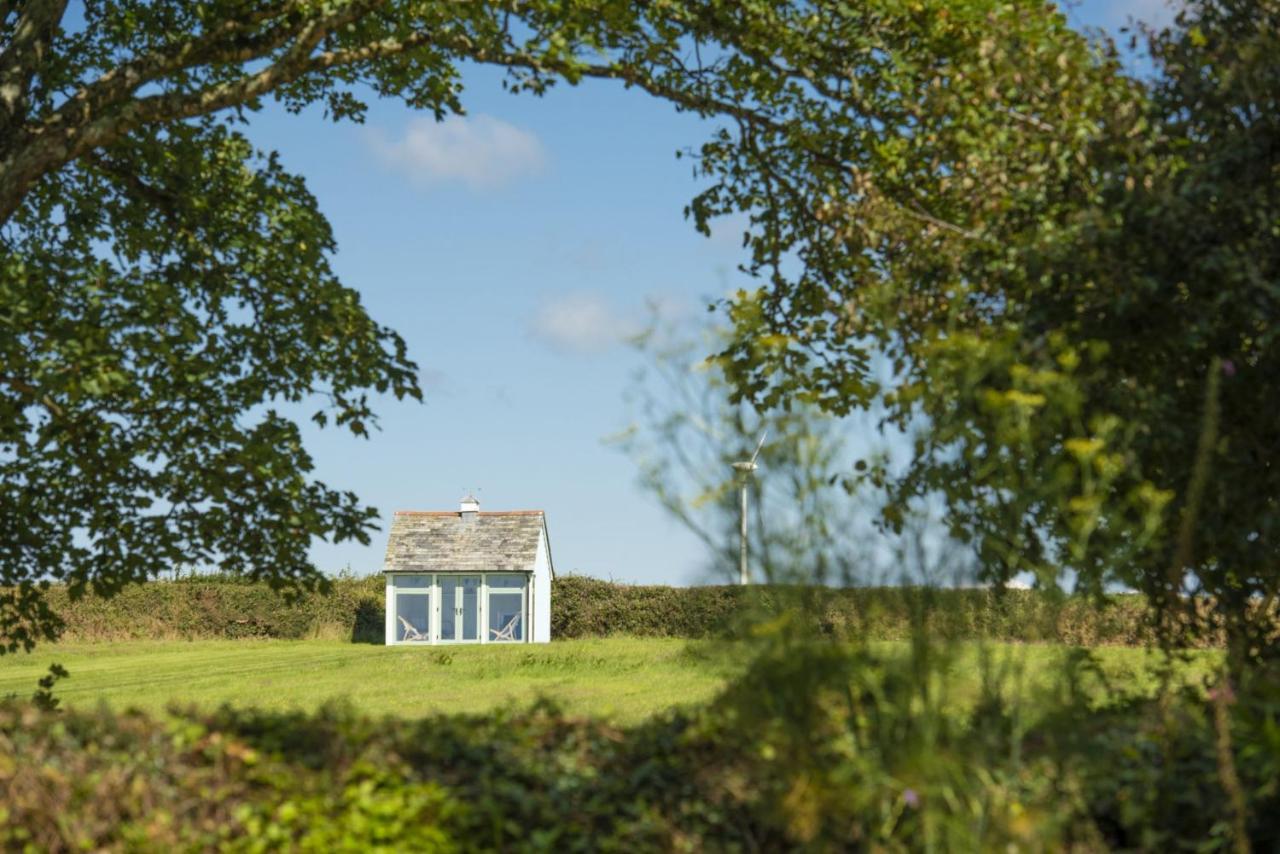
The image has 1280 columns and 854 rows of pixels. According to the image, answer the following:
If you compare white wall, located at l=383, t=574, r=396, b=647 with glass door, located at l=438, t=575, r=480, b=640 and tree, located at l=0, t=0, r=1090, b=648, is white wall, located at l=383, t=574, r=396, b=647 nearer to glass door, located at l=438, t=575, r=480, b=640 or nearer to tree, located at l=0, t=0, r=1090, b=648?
glass door, located at l=438, t=575, r=480, b=640

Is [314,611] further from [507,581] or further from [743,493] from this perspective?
[743,493]

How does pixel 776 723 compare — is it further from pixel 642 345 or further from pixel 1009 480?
pixel 642 345

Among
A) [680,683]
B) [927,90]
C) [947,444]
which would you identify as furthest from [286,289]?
Result: [680,683]

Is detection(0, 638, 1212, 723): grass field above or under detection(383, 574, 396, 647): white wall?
under

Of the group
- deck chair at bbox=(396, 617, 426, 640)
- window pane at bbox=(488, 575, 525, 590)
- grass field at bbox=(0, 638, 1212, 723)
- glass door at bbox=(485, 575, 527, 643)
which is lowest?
grass field at bbox=(0, 638, 1212, 723)

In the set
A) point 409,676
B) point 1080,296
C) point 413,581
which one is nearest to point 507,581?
point 413,581

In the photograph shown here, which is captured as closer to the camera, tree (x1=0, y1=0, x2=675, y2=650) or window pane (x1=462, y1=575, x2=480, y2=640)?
tree (x1=0, y1=0, x2=675, y2=650)

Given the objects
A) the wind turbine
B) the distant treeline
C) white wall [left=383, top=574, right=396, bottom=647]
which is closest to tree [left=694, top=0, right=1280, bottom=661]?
the wind turbine

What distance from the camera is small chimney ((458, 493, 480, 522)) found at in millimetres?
36031

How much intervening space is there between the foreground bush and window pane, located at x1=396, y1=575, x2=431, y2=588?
90.0ft

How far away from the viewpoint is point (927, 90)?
9.31 m

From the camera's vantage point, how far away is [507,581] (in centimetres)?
3412

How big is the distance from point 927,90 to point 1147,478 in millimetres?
3319

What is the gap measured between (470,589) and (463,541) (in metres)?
1.45
